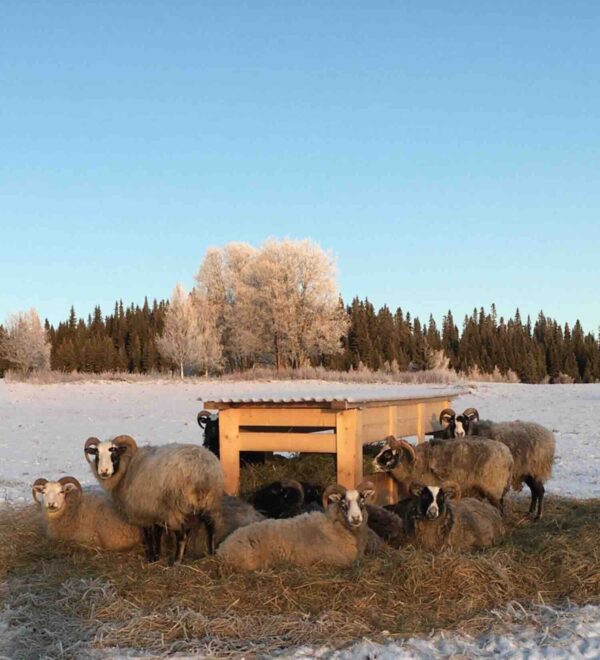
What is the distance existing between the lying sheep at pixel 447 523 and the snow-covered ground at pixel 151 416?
8.45 feet

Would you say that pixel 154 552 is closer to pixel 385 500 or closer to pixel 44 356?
pixel 385 500

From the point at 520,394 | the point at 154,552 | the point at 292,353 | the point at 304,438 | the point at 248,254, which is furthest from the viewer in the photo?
the point at 248,254

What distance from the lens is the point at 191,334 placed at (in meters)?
59.3

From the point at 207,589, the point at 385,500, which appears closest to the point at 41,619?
the point at 207,589

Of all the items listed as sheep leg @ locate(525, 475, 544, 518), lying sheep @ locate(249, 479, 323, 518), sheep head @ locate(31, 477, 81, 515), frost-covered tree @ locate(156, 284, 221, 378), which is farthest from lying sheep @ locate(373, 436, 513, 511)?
frost-covered tree @ locate(156, 284, 221, 378)

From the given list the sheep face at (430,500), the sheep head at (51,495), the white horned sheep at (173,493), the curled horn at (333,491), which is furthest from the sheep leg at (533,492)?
the sheep head at (51,495)

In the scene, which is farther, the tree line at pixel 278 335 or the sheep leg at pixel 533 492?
the tree line at pixel 278 335

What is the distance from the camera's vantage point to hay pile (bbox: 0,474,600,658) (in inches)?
202

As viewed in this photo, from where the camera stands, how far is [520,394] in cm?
3228

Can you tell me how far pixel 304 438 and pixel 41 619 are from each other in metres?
4.41

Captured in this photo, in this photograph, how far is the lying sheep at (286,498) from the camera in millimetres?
8953

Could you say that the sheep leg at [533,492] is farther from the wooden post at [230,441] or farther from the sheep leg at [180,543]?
the sheep leg at [180,543]

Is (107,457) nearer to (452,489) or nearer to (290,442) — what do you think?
(290,442)

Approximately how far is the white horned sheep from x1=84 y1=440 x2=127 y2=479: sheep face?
0.01 meters
